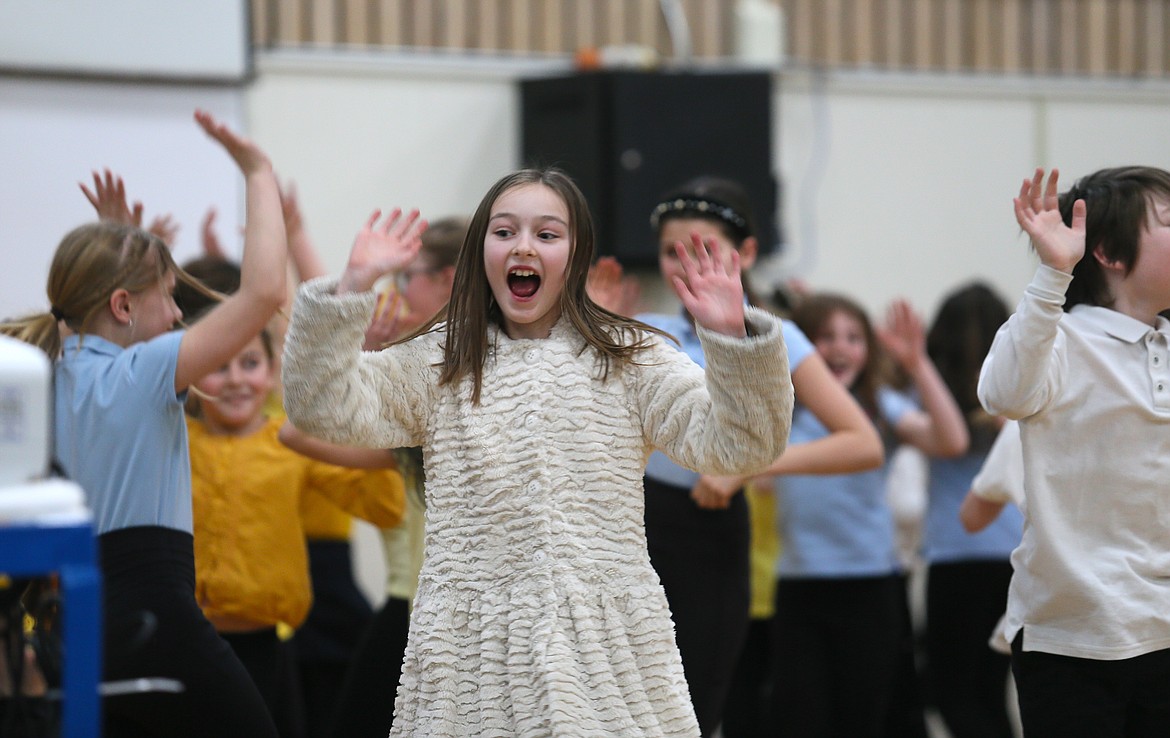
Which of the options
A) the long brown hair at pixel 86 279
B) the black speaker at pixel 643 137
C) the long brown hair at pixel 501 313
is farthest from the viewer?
the black speaker at pixel 643 137

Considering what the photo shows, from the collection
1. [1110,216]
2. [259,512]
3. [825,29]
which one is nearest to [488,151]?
Result: [825,29]

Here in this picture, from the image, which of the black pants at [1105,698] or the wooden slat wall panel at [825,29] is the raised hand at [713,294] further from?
the wooden slat wall panel at [825,29]

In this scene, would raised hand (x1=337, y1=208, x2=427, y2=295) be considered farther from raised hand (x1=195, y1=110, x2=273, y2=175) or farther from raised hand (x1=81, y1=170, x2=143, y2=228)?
raised hand (x1=81, y1=170, x2=143, y2=228)

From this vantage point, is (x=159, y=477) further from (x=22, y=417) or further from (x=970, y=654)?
(x=970, y=654)

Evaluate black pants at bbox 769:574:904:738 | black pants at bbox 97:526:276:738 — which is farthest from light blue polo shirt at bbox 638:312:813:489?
black pants at bbox 769:574:904:738

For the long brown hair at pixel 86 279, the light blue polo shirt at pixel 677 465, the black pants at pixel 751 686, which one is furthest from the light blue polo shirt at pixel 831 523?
the long brown hair at pixel 86 279

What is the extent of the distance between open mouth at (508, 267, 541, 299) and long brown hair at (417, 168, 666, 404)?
1.9 inches

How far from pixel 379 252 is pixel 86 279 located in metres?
Result: 0.61

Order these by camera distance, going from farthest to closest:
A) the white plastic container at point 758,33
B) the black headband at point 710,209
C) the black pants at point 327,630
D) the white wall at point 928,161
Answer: the white wall at point 928,161
the white plastic container at point 758,33
the black pants at point 327,630
the black headband at point 710,209

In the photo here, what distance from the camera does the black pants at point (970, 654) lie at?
4.14 m

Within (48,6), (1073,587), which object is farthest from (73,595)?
(48,6)

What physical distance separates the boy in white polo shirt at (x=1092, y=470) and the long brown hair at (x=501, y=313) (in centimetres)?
62

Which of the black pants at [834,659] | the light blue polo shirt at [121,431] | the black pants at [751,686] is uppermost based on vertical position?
the light blue polo shirt at [121,431]

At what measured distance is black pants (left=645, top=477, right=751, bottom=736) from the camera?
278 centimetres
